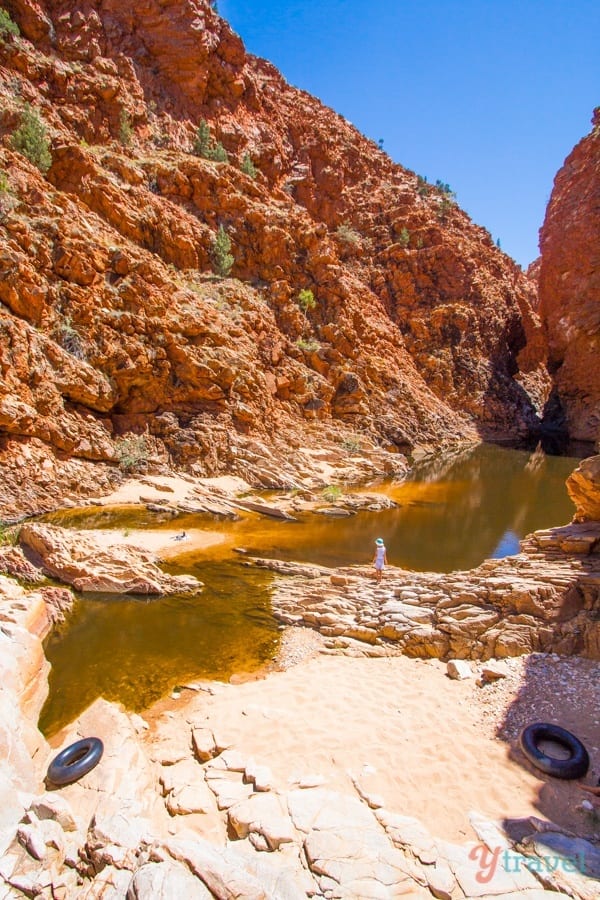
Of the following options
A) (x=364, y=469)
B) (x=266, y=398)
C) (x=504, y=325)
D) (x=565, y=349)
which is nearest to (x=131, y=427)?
(x=266, y=398)

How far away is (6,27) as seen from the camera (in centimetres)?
2947

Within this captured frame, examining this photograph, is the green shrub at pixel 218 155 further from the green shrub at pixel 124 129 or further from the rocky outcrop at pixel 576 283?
the rocky outcrop at pixel 576 283

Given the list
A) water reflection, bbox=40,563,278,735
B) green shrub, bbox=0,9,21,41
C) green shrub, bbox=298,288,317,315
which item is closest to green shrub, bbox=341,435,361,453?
green shrub, bbox=298,288,317,315

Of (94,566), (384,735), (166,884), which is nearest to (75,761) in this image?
(166,884)

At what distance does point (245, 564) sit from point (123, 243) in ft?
73.3

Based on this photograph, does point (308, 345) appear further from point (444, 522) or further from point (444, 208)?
point (444, 208)

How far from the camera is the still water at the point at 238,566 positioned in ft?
28.0

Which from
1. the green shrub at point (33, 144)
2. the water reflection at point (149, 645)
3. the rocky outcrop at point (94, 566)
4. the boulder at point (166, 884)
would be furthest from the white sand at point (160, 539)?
the green shrub at point (33, 144)

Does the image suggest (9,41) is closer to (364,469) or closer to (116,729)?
(364,469)

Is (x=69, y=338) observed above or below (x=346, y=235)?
below

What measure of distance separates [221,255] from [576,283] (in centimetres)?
3265

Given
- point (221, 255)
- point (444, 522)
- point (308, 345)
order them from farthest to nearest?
point (308, 345)
point (221, 255)
point (444, 522)

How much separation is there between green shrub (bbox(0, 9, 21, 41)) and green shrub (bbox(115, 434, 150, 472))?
96.4ft

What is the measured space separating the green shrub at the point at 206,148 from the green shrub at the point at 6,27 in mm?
13299
